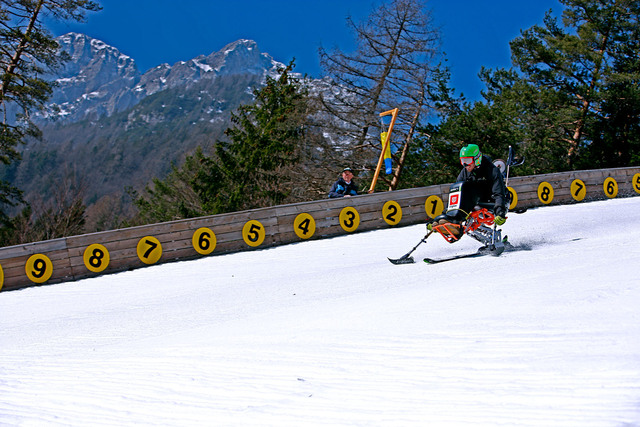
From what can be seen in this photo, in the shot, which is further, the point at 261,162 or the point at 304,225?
the point at 261,162

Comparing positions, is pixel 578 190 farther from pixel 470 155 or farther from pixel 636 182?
pixel 470 155

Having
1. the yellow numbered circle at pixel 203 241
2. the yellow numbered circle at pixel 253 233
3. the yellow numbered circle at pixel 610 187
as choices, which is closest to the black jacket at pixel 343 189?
the yellow numbered circle at pixel 253 233

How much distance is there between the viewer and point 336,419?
9.81 feet

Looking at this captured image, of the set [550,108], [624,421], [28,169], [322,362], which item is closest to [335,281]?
[322,362]

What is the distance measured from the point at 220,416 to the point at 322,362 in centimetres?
92

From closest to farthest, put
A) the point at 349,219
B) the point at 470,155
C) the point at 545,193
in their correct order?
the point at 470,155, the point at 349,219, the point at 545,193

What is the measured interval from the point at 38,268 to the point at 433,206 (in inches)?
363

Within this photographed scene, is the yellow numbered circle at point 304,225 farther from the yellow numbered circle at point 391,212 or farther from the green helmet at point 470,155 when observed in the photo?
the green helmet at point 470,155

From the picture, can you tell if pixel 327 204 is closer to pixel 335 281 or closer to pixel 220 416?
pixel 335 281

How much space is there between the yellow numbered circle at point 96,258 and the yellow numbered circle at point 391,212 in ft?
21.2

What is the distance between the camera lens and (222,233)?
1157cm

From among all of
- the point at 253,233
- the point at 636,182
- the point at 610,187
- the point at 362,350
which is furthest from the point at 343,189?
the point at 636,182

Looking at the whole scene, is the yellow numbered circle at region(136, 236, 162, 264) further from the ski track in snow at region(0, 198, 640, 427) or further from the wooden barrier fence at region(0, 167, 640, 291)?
the ski track in snow at region(0, 198, 640, 427)

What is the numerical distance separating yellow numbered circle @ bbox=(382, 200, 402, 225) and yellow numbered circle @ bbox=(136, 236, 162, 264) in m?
5.42
